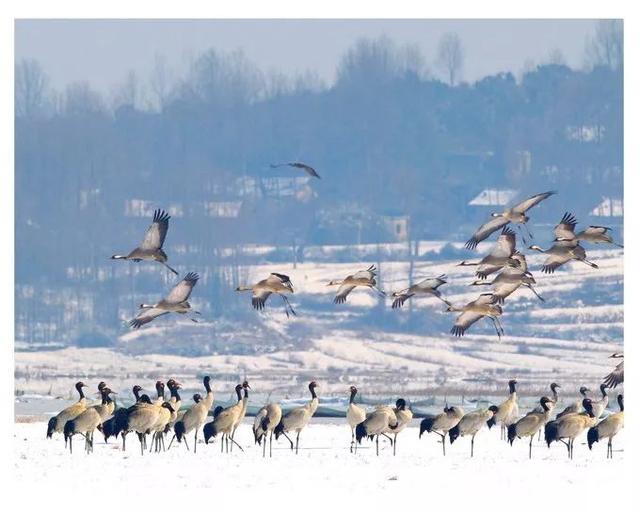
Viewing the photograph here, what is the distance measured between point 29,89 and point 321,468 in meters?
54.2

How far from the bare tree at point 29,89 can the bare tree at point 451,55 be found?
1750 cm

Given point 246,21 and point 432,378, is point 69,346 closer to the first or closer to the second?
point 432,378

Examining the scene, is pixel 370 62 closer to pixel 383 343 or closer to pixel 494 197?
pixel 494 197

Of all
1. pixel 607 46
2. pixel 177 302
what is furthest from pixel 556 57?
pixel 177 302

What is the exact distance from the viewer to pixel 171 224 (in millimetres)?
67438

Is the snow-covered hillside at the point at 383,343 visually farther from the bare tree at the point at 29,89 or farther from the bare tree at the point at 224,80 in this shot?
the bare tree at the point at 224,80

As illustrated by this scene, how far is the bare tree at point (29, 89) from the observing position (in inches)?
2862

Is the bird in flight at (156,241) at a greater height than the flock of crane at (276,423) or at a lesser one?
greater

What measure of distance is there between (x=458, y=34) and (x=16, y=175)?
21.3m

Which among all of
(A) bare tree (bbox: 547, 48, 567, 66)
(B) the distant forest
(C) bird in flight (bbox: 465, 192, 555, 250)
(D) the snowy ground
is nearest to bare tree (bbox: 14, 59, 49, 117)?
→ (B) the distant forest

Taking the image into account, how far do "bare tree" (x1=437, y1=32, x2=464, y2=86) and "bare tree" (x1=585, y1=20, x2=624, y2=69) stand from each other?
253 inches

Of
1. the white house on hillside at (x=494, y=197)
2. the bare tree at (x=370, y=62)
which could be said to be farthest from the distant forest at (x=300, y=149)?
the white house on hillside at (x=494, y=197)

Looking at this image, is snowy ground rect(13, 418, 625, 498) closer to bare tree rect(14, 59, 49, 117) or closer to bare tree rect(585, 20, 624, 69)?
bare tree rect(14, 59, 49, 117)

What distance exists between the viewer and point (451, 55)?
8406 centimetres
